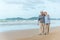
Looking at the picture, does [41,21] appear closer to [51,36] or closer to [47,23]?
[47,23]

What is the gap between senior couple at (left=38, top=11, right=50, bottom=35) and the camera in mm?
1570

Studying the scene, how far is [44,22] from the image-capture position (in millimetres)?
1585

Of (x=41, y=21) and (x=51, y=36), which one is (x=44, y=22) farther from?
(x=51, y=36)

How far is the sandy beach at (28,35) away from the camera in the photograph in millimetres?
1491

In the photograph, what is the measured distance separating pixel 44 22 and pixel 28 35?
9.1 inches

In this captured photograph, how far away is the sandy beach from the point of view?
1491mm

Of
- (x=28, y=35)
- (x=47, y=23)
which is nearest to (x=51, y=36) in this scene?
(x=47, y=23)

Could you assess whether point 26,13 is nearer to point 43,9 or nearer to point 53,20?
point 43,9

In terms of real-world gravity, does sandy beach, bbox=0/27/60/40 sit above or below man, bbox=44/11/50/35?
below

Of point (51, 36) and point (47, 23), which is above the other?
point (47, 23)

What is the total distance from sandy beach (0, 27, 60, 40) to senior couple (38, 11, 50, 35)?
5cm

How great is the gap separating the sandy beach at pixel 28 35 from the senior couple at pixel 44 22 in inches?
1.9

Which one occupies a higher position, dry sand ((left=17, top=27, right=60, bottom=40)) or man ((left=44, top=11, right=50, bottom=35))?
man ((left=44, top=11, right=50, bottom=35))

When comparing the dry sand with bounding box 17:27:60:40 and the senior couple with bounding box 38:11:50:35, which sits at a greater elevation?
the senior couple with bounding box 38:11:50:35
